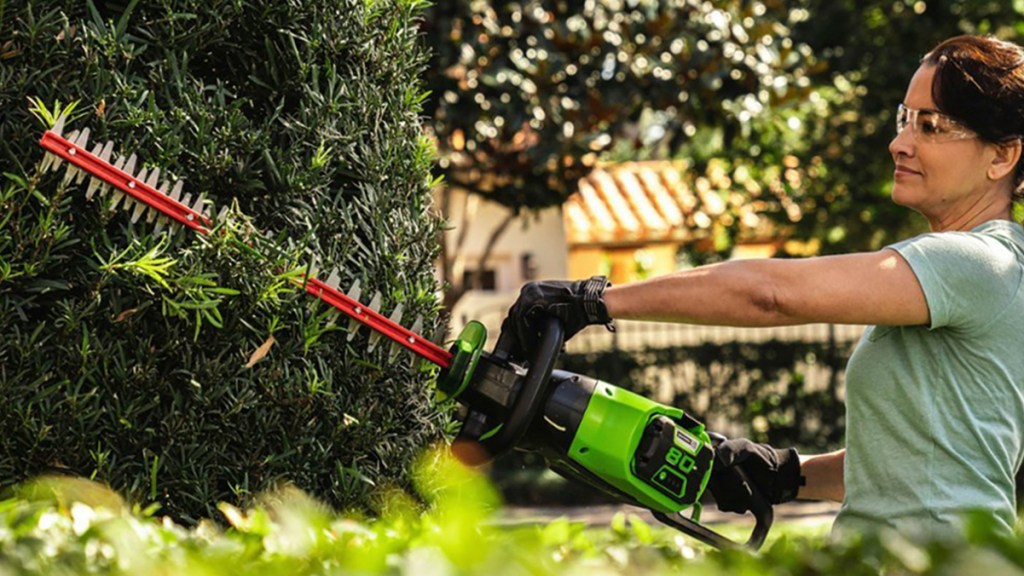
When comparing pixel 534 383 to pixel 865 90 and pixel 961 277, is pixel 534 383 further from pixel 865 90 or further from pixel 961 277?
pixel 865 90

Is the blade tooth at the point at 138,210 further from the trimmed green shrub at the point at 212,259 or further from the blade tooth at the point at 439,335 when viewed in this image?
the blade tooth at the point at 439,335

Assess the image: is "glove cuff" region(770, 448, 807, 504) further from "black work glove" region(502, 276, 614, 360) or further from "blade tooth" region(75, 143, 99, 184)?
"blade tooth" region(75, 143, 99, 184)

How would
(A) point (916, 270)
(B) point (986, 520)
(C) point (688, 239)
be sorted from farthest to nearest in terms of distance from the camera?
(C) point (688, 239) < (A) point (916, 270) < (B) point (986, 520)

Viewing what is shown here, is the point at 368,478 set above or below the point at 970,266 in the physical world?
below

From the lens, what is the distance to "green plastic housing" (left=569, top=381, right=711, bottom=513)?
256 cm

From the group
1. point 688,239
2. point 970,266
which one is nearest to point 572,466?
point 970,266

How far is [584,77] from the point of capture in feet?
24.7

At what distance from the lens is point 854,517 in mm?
2512

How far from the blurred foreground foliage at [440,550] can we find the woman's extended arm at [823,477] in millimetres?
1383

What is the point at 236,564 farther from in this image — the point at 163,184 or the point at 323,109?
the point at 323,109

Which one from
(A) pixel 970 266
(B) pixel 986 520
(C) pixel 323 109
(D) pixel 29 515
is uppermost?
(A) pixel 970 266

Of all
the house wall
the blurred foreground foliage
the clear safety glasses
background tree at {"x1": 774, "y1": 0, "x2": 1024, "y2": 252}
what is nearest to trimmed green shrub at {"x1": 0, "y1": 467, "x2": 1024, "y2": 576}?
the blurred foreground foliage

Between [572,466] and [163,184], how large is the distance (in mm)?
1001

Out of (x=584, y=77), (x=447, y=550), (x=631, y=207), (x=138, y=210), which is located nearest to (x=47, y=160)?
(x=138, y=210)
